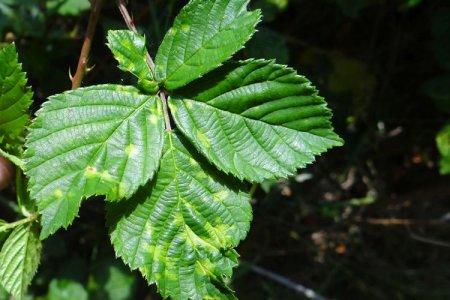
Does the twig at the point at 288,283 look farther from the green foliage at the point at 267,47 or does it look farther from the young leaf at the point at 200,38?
the young leaf at the point at 200,38

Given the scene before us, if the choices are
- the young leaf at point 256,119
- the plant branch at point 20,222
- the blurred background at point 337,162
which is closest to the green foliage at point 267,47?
the blurred background at point 337,162

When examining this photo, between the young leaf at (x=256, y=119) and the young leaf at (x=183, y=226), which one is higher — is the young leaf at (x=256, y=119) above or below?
above

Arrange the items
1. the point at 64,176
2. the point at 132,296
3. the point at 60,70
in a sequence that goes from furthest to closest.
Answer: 1. the point at 132,296
2. the point at 60,70
3. the point at 64,176

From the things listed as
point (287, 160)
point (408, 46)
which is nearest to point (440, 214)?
point (408, 46)

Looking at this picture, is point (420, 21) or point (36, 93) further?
point (420, 21)

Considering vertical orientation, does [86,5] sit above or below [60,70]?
above

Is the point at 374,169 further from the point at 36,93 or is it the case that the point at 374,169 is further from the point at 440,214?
the point at 36,93

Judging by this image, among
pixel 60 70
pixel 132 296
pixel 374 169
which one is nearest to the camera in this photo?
pixel 60 70

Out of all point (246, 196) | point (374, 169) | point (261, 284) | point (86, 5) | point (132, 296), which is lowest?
point (261, 284)
